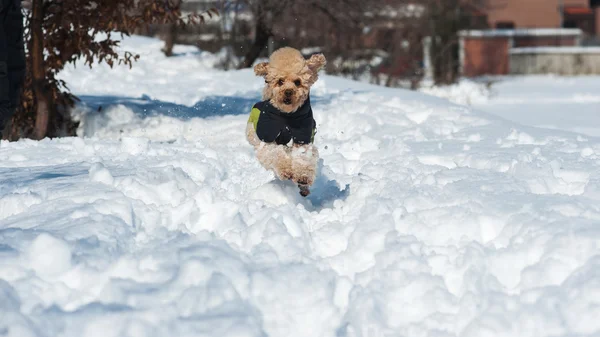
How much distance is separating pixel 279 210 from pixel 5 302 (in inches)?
84.0

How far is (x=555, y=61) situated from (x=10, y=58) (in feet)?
128

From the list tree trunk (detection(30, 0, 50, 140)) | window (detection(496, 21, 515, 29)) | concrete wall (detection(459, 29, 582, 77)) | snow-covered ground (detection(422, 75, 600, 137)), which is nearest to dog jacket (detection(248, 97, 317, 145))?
tree trunk (detection(30, 0, 50, 140))

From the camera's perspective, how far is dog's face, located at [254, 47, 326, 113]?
19.6 feet

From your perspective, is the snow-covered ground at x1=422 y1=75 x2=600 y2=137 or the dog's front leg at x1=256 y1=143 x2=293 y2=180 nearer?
the dog's front leg at x1=256 y1=143 x2=293 y2=180

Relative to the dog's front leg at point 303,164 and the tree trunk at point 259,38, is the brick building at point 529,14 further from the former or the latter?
the dog's front leg at point 303,164

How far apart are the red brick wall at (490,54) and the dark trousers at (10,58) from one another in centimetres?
3713

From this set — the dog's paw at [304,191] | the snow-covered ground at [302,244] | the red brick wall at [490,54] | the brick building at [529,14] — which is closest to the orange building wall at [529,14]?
the brick building at [529,14]

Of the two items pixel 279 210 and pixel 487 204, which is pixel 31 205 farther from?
pixel 487 204

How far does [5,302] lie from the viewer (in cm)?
393

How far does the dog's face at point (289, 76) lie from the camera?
5965mm

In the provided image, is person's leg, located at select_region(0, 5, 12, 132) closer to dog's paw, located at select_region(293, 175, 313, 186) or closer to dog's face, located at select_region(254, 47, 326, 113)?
dog's face, located at select_region(254, 47, 326, 113)

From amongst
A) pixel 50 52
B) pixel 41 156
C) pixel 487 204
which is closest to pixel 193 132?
pixel 50 52

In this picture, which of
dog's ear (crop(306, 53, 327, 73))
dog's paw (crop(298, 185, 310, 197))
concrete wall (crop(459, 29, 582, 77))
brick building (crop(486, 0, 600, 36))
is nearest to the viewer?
dog's ear (crop(306, 53, 327, 73))

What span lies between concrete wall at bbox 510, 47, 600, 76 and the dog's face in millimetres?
36777
